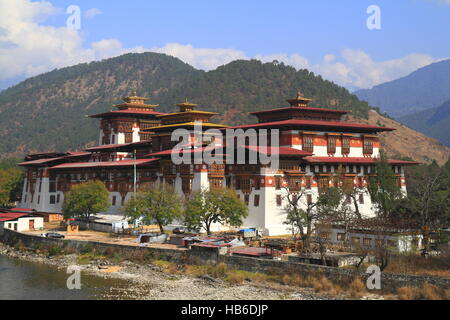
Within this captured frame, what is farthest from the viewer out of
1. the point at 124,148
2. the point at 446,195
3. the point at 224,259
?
the point at 124,148

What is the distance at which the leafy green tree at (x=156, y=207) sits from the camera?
192 feet

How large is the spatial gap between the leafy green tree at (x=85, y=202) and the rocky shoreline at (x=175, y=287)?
54.3ft

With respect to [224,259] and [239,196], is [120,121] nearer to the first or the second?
[239,196]

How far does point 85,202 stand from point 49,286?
25391 millimetres

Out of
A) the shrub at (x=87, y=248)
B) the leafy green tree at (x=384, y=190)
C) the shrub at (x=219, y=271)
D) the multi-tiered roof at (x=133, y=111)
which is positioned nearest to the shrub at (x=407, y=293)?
the shrub at (x=219, y=271)

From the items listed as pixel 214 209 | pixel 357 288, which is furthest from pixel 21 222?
pixel 357 288

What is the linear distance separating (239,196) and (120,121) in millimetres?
41519

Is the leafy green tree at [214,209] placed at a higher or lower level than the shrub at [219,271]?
higher

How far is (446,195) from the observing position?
54.1m

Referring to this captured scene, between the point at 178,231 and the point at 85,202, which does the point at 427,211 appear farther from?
the point at 85,202

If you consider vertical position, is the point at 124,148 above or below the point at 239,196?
above

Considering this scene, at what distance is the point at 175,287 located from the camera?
43.2 m
